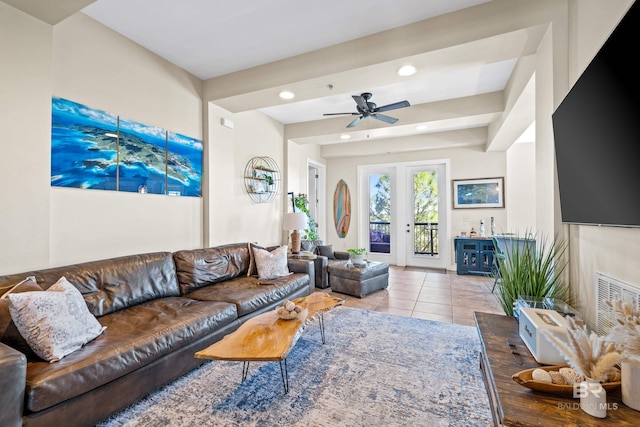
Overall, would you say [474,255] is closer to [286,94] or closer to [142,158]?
[286,94]

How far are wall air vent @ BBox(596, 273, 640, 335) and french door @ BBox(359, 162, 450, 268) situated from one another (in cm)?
460

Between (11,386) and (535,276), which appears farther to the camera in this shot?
(535,276)

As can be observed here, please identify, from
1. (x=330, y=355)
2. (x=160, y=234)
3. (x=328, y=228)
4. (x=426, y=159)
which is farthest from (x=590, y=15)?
(x=328, y=228)

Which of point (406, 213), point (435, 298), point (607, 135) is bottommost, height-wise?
point (435, 298)

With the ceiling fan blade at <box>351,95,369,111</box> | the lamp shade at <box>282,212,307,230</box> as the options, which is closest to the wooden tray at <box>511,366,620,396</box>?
the ceiling fan blade at <box>351,95,369,111</box>

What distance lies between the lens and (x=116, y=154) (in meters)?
2.74

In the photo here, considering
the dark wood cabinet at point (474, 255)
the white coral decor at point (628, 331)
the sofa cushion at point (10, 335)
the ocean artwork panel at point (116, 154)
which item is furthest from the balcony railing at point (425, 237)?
the sofa cushion at point (10, 335)

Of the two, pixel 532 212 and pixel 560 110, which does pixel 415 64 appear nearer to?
pixel 560 110

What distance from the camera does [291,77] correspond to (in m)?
3.20

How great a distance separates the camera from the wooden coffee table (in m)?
1.69

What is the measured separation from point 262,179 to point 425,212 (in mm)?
3788

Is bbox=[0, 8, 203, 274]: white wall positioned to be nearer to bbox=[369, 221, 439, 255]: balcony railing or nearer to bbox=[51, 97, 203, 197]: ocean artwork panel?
bbox=[51, 97, 203, 197]: ocean artwork panel

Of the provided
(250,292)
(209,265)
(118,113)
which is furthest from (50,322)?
(118,113)

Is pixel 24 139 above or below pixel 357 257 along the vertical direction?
above
